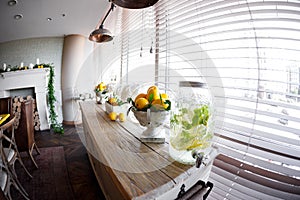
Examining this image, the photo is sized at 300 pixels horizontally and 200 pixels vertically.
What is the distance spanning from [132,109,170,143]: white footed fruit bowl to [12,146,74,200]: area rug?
144 cm

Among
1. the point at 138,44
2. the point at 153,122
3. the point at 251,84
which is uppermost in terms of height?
the point at 138,44

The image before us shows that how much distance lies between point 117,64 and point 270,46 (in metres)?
2.97

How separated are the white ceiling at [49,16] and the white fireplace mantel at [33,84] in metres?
0.89

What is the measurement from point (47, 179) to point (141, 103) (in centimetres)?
198

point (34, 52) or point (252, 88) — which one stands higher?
point (34, 52)

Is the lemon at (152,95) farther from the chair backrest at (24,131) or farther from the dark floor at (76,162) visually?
the chair backrest at (24,131)

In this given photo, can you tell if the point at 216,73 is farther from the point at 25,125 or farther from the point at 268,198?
the point at 25,125

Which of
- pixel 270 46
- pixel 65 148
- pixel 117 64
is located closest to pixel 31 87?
pixel 65 148

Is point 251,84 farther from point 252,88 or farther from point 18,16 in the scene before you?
point 18,16

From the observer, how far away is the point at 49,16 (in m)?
3.30

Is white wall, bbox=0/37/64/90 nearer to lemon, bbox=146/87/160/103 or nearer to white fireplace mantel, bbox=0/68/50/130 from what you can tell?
white fireplace mantel, bbox=0/68/50/130

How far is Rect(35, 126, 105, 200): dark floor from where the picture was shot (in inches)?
73.7

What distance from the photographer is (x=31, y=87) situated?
4.27 m

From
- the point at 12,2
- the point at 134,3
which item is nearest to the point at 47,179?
the point at 134,3
